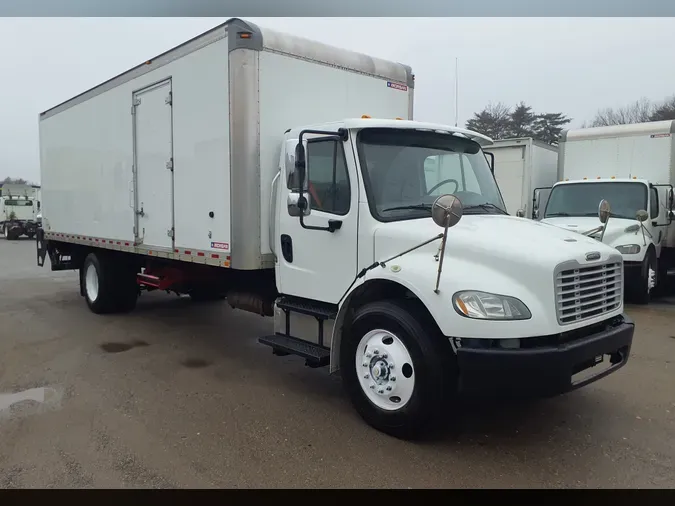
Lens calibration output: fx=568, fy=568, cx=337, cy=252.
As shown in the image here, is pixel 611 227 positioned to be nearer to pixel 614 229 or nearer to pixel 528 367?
pixel 614 229

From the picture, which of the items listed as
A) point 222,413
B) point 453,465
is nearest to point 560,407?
point 453,465

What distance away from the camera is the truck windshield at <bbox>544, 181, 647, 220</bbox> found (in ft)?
34.9

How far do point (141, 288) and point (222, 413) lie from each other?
522cm

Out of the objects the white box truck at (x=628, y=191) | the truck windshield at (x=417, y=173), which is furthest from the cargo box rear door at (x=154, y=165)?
the white box truck at (x=628, y=191)

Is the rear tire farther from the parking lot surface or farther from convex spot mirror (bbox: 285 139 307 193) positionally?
convex spot mirror (bbox: 285 139 307 193)

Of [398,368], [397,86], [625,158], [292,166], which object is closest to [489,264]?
[398,368]

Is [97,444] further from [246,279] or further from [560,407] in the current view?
[560,407]

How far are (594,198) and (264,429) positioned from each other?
881 cm

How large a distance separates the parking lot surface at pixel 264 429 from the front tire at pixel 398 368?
218 millimetres

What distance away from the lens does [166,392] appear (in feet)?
18.3

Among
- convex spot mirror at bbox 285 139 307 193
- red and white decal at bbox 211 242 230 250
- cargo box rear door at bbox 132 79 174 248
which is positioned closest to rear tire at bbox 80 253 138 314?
cargo box rear door at bbox 132 79 174 248

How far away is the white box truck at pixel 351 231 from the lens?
389 centimetres

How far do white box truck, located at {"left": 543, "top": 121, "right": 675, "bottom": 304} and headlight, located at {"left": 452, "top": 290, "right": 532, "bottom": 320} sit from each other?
6.75 metres

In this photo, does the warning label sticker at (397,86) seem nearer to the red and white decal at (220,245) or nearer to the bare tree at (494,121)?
the red and white decal at (220,245)
